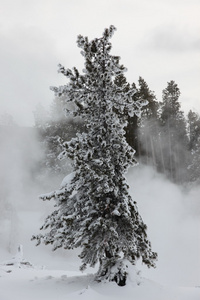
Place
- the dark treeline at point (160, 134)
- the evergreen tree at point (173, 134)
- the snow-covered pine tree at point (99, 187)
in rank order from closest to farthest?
the snow-covered pine tree at point (99, 187) → the dark treeline at point (160, 134) → the evergreen tree at point (173, 134)

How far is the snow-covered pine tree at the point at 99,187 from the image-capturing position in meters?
10.5

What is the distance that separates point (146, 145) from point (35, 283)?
105ft

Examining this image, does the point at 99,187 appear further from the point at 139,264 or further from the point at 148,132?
the point at 148,132

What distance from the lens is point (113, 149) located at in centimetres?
1148

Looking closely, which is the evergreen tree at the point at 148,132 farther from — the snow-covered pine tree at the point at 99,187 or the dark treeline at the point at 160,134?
the snow-covered pine tree at the point at 99,187

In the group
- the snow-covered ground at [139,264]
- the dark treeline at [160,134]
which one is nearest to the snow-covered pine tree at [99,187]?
the snow-covered ground at [139,264]

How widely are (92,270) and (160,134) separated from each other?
23430 millimetres

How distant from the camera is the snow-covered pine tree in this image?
1050cm

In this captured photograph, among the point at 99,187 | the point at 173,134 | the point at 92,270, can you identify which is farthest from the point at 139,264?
the point at 173,134

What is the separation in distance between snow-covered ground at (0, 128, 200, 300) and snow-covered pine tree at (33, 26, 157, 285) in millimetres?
1007

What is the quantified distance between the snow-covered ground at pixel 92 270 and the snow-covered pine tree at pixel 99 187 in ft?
3.30

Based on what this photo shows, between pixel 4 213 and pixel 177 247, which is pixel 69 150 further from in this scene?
pixel 4 213

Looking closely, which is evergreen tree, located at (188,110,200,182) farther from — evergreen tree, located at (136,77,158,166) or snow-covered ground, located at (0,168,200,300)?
evergreen tree, located at (136,77,158,166)

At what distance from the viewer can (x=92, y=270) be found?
26.9 meters
